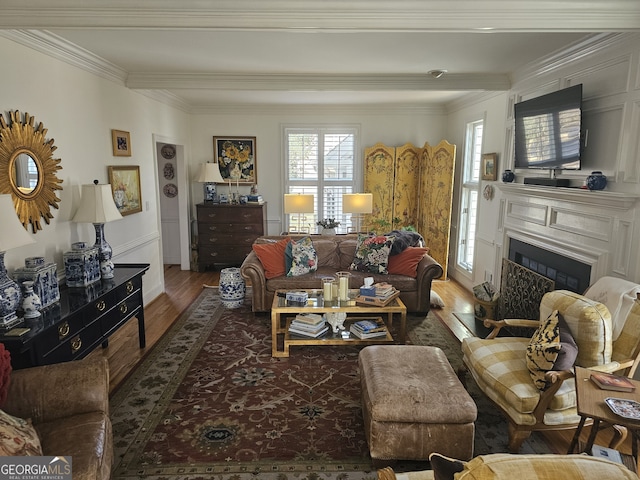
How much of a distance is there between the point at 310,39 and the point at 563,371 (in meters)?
2.89

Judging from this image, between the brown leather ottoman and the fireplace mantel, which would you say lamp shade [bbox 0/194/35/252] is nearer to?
the brown leather ottoman

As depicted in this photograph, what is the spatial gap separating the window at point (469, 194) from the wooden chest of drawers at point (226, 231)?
311 centimetres

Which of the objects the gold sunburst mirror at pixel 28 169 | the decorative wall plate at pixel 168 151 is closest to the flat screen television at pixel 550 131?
the gold sunburst mirror at pixel 28 169

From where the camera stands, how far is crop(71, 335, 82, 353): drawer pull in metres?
2.73

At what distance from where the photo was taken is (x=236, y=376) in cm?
336

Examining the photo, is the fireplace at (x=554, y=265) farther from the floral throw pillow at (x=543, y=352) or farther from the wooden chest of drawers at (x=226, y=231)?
the wooden chest of drawers at (x=226, y=231)

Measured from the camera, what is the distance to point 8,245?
2.35m

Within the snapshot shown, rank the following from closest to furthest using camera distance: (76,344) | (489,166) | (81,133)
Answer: (76,344), (81,133), (489,166)

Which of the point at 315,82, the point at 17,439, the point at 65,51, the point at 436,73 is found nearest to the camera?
the point at 17,439

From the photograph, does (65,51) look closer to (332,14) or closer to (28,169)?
(28,169)

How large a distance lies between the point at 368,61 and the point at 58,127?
2.78 m

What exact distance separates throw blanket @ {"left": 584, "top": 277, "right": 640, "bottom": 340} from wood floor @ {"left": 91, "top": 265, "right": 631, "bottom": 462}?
28.6 inches

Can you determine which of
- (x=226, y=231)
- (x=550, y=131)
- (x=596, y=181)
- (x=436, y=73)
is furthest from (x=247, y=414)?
(x=226, y=231)

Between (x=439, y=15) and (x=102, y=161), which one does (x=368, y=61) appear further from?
(x=102, y=161)
